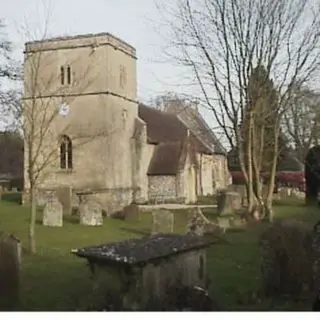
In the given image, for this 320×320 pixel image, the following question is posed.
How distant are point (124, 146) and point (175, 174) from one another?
7.51ft

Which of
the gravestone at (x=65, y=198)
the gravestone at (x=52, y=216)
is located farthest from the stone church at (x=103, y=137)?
the gravestone at (x=52, y=216)

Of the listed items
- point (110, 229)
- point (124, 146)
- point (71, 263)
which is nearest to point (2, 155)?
point (124, 146)

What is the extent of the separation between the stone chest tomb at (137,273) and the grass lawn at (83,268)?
0.35m

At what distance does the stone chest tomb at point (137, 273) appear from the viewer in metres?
4.16

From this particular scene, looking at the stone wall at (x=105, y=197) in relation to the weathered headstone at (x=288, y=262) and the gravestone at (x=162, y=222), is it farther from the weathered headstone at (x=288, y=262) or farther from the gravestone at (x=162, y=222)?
the weathered headstone at (x=288, y=262)

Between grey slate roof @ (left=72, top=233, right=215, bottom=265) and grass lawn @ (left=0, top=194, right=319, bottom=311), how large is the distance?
490 mm

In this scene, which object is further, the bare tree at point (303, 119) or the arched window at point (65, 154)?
the arched window at point (65, 154)

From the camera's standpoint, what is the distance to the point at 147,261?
419cm

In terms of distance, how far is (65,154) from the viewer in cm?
1856

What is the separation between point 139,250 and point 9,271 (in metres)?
1.65

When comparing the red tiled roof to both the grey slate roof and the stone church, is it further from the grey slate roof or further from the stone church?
the grey slate roof

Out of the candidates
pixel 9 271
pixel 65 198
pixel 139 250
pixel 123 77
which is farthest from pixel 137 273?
pixel 123 77

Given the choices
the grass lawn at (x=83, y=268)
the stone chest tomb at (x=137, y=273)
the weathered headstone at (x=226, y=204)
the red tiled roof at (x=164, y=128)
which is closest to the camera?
the stone chest tomb at (x=137, y=273)

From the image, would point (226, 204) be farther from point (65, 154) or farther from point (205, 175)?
point (205, 175)
